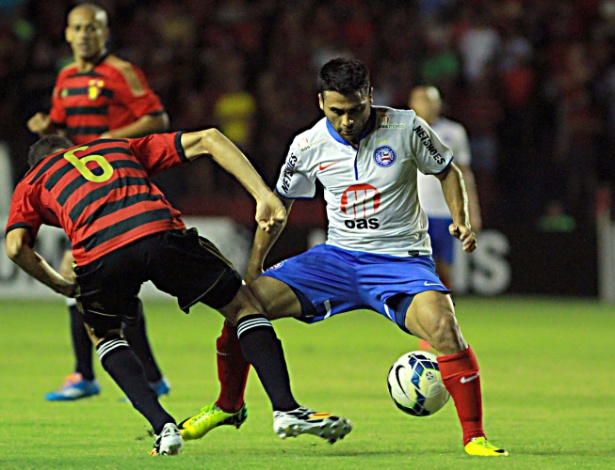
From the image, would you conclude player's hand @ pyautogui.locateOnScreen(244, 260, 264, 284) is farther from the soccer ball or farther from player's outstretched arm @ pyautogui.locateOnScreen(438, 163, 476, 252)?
player's outstretched arm @ pyautogui.locateOnScreen(438, 163, 476, 252)

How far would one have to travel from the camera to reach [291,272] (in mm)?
5676

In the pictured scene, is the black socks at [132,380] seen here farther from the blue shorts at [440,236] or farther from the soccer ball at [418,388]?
the blue shorts at [440,236]

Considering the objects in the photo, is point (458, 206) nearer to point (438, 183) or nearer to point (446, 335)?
point (446, 335)

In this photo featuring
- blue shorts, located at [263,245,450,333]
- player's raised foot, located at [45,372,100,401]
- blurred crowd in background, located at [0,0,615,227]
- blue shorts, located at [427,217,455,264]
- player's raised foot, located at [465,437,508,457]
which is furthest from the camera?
blurred crowd in background, located at [0,0,615,227]

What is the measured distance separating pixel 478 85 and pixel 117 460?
11.3 metres

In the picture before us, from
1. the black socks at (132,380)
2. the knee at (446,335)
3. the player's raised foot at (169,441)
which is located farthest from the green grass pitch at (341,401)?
the knee at (446,335)

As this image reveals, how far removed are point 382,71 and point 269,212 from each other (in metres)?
11.1

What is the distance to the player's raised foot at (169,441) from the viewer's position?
4.92 metres

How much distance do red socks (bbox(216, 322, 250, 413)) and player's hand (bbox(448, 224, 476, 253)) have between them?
1106 mm

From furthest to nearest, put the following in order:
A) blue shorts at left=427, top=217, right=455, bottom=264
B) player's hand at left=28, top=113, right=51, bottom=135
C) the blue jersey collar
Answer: blue shorts at left=427, top=217, right=455, bottom=264 < player's hand at left=28, top=113, right=51, bottom=135 < the blue jersey collar

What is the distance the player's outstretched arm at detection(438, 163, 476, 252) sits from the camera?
17.5 feet

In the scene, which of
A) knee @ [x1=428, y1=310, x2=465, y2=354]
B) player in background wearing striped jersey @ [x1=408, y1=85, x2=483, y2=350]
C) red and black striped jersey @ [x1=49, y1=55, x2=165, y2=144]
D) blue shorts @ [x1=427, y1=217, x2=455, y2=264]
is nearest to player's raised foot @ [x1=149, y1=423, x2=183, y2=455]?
knee @ [x1=428, y1=310, x2=465, y2=354]

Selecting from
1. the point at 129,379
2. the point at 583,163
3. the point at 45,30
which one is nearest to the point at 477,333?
the point at 583,163

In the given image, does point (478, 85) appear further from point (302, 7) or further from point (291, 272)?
point (291, 272)
